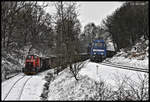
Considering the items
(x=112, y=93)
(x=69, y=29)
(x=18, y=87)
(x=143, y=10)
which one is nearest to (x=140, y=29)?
(x=143, y=10)

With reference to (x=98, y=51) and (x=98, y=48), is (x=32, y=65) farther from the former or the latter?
(x=98, y=48)

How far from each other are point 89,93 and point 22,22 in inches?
886

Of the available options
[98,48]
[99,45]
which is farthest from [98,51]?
[99,45]

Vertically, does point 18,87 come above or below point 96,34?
below

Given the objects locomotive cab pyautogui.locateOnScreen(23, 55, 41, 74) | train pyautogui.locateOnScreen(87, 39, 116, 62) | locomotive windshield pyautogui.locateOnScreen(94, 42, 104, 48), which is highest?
locomotive windshield pyautogui.locateOnScreen(94, 42, 104, 48)

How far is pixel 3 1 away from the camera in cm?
2688

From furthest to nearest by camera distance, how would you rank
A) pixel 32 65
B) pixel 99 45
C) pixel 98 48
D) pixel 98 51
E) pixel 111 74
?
pixel 99 45 → pixel 98 48 → pixel 98 51 → pixel 32 65 → pixel 111 74

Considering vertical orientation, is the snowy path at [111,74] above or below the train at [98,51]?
below

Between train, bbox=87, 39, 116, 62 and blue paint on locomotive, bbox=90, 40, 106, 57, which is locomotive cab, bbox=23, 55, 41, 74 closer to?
train, bbox=87, 39, 116, 62

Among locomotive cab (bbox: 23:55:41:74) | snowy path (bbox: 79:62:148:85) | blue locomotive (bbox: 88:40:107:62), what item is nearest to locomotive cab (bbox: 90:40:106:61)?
blue locomotive (bbox: 88:40:107:62)

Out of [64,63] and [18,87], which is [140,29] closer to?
[64,63]

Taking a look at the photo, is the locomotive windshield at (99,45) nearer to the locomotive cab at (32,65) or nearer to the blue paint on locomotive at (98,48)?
the blue paint on locomotive at (98,48)

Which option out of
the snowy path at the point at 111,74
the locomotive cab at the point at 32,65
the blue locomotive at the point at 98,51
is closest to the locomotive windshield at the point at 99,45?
the blue locomotive at the point at 98,51

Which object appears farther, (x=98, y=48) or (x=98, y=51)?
(x=98, y=48)
